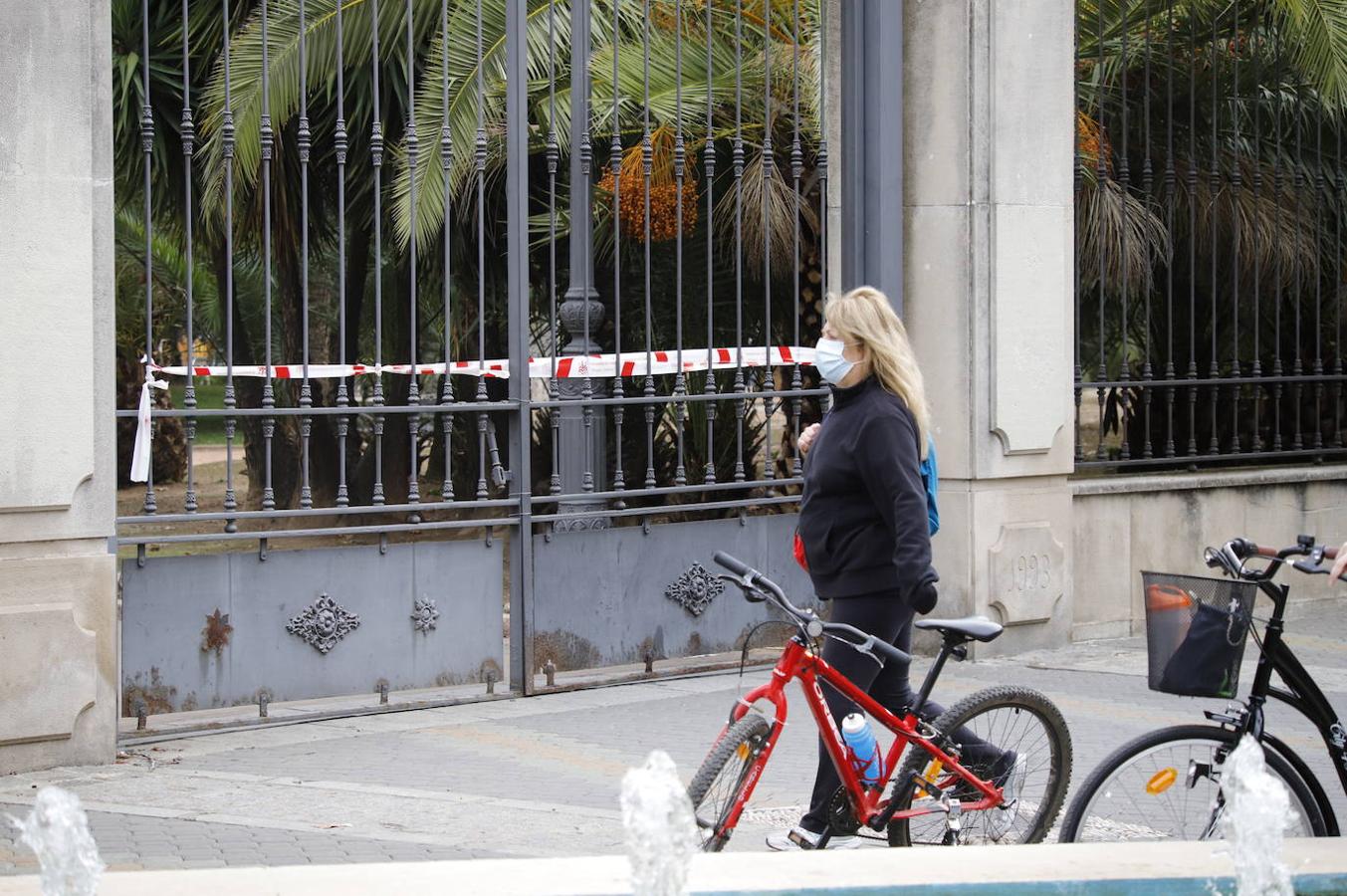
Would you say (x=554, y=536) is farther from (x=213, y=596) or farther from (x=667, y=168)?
(x=667, y=168)

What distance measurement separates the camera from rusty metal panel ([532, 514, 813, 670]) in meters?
8.59

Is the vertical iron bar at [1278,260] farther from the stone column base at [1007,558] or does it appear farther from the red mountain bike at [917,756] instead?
the red mountain bike at [917,756]

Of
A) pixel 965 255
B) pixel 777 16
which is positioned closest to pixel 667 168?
pixel 777 16

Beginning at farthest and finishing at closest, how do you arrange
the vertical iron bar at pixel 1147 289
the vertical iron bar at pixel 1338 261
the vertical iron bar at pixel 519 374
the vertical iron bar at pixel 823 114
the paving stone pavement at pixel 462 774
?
the vertical iron bar at pixel 1338 261 → the vertical iron bar at pixel 1147 289 → the vertical iron bar at pixel 823 114 → the vertical iron bar at pixel 519 374 → the paving stone pavement at pixel 462 774

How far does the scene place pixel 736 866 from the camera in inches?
141

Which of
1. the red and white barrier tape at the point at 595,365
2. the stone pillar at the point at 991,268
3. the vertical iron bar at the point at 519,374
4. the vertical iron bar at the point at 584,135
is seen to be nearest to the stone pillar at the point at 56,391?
the red and white barrier tape at the point at 595,365

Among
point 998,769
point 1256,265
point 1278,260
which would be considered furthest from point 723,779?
point 1278,260

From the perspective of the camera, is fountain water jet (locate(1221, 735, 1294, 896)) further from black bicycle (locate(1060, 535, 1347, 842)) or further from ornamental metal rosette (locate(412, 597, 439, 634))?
ornamental metal rosette (locate(412, 597, 439, 634))

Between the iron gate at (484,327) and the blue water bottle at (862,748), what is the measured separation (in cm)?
285

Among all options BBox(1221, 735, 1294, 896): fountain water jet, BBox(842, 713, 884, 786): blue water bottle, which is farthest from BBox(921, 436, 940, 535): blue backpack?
BBox(1221, 735, 1294, 896): fountain water jet

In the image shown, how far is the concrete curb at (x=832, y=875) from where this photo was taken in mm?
3377

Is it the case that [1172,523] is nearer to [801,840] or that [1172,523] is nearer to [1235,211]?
[1235,211]

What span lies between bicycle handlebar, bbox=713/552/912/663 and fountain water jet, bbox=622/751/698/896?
1.46 meters

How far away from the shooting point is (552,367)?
28.6ft
